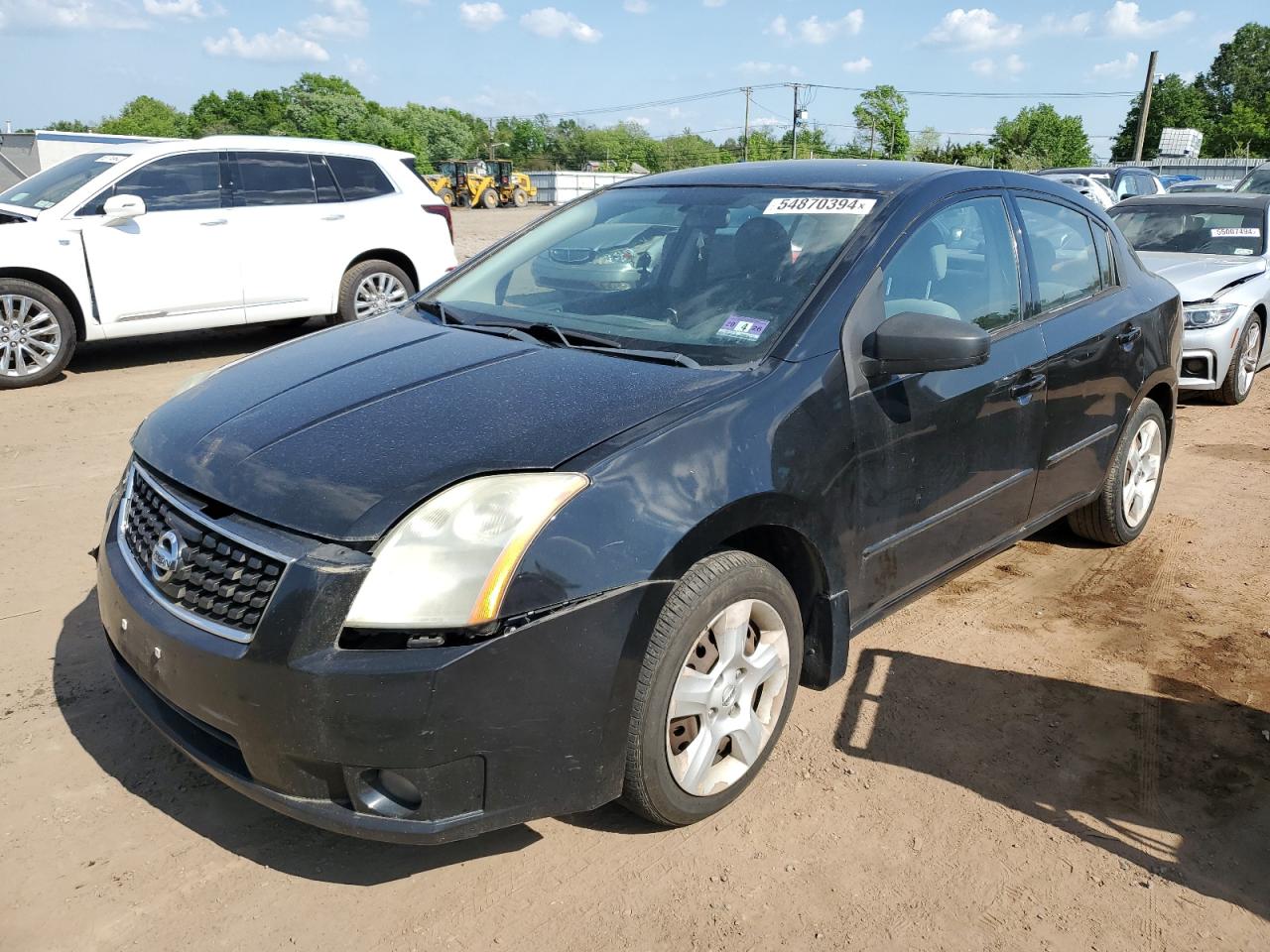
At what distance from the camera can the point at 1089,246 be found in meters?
4.36

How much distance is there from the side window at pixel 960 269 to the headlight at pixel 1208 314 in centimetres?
465

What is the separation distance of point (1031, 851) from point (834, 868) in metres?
0.54

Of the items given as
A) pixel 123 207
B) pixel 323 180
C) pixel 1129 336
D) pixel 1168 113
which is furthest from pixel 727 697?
pixel 1168 113

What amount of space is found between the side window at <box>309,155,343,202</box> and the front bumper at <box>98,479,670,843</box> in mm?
7411

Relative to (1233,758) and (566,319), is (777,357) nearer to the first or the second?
(566,319)

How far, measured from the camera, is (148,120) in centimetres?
11369

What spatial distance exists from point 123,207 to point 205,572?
639 cm

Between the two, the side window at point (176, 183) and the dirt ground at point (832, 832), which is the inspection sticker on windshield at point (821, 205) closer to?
the dirt ground at point (832, 832)

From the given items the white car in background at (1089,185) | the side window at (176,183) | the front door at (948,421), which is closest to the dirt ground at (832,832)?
the front door at (948,421)

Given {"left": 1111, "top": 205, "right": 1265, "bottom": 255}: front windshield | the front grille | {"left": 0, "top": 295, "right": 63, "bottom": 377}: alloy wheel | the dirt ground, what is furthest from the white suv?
{"left": 1111, "top": 205, "right": 1265, "bottom": 255}: front windshield

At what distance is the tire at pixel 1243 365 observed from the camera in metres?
7.78

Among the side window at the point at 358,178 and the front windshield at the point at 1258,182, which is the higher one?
the side window at the point at 358,178

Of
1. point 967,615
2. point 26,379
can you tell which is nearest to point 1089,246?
point 967,615

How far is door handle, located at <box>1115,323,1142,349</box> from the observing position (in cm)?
428
